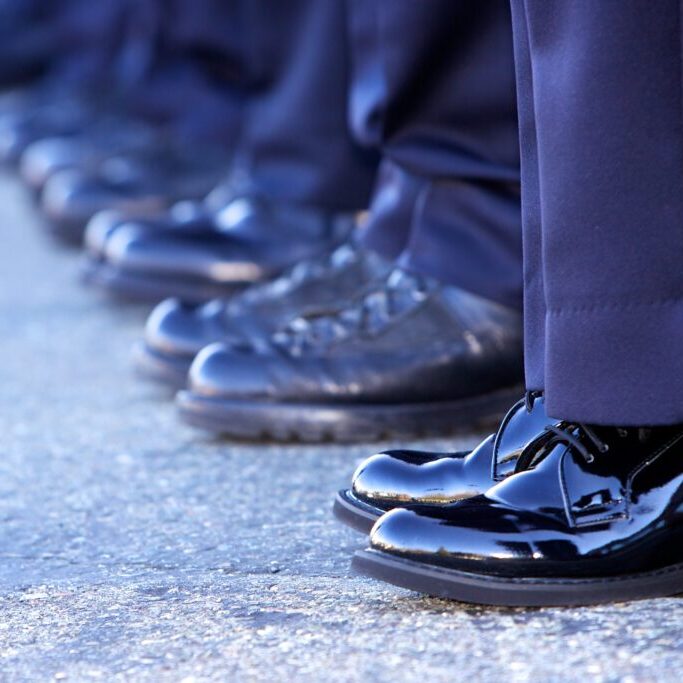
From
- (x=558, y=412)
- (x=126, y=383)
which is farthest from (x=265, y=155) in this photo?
(x=558, y=412)

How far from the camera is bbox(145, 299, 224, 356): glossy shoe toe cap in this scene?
166cm

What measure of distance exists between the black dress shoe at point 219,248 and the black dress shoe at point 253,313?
0.87ft

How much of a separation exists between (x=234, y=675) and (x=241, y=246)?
1184 millimetres

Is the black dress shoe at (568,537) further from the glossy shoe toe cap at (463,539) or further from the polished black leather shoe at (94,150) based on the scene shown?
the polished black leather shoe at (94,150)

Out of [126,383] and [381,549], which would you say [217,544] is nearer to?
[381,549]

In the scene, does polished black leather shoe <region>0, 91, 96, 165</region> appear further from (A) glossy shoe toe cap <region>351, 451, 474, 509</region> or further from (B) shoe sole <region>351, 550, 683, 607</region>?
(B) shoe sole <region>351, 550, 683, 607</region>

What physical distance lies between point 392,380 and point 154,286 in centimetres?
70

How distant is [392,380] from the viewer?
1451 millimetres

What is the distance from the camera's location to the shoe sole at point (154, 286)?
6.57ft

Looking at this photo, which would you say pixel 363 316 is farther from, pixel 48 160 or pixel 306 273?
pixel 48 160

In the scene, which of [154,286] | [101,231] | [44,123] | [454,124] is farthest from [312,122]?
[44,123]

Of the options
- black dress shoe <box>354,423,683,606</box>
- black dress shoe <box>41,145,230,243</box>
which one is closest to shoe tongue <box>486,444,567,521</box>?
black dress shoe <box>354,423,683,606</box>

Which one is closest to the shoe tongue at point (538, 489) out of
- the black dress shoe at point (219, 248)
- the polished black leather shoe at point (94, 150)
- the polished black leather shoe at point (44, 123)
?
the black dress shoe at point (219, 248)

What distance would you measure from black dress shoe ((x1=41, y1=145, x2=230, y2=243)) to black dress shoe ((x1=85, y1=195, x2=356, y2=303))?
0.51 meters
